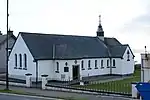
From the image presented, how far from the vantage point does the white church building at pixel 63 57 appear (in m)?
42.7

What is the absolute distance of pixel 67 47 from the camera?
45.9m

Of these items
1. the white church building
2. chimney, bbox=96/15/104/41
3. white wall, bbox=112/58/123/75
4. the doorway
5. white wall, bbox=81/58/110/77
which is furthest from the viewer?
chimney, bbox=96/15/104/41

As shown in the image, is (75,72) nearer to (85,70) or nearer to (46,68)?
(85,70)

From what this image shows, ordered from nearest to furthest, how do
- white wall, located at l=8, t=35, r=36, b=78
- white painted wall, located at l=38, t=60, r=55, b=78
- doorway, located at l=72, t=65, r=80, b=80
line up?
white painted wall, located at l=38, t=60, r=55, b=78
white wall, located at l=8, t=35, r=36, b=78
doorway, located at l=72, t=65, r=80, b=80

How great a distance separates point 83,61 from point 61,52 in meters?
4.51

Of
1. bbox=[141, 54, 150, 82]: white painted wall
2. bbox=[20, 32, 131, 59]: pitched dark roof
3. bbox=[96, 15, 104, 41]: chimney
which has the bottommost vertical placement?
bbox=[141, 54, 150, 82]: white painted wall

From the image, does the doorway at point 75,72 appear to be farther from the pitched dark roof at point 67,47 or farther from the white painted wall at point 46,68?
the white painted wall at point 46,68

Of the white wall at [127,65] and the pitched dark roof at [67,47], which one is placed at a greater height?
the pitched dark roof at [67,47]

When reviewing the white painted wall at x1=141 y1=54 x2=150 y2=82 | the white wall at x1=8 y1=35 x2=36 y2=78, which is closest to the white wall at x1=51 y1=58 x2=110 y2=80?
the white wall at x1=8 y1=35 x2=36 y2=78

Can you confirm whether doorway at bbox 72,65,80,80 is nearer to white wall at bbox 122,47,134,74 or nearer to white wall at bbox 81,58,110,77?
white wall at bbox 81,58,110,77

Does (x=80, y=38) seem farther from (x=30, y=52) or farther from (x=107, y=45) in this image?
(x=30, y=52)

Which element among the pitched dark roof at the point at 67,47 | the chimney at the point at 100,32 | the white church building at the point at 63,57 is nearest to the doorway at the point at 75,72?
the white church building at the point at 63,57

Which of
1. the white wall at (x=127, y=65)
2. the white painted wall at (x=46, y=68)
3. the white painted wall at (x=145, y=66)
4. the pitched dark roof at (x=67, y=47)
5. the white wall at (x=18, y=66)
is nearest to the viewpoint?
the white painted wall at (x=145, y=66)

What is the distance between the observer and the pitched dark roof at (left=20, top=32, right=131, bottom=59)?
4341cm
